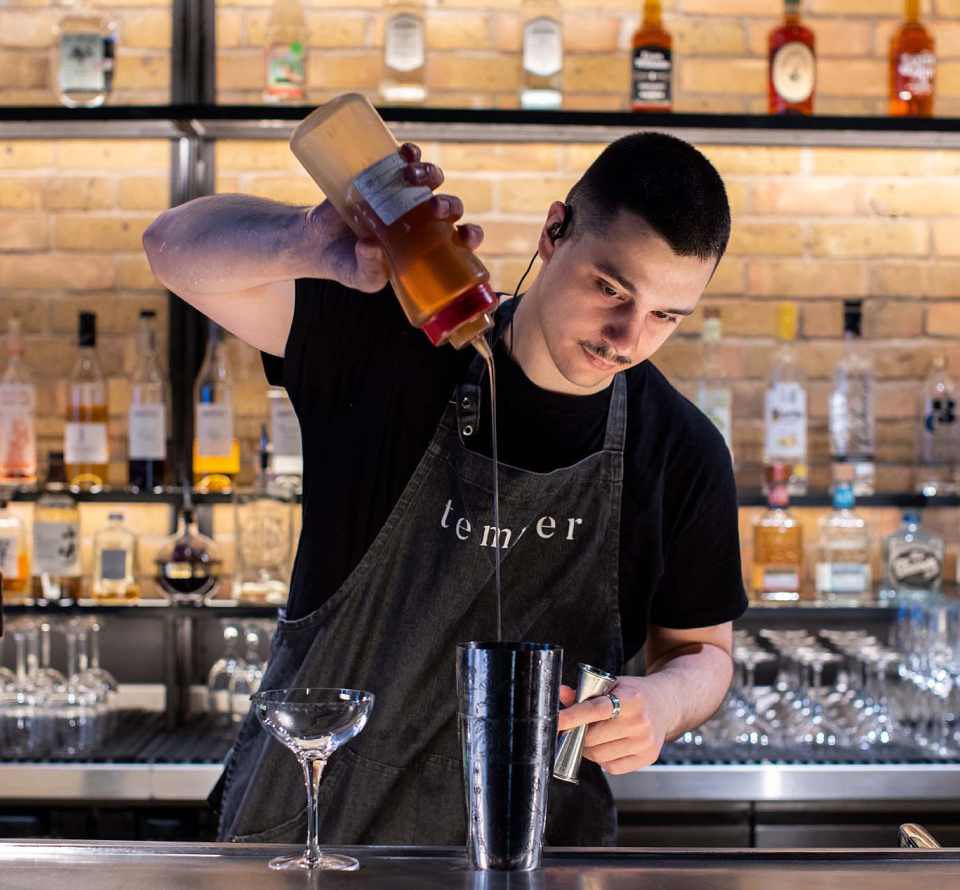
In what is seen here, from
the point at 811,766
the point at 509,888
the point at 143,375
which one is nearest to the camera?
the point at 509,888

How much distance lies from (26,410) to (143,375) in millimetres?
244

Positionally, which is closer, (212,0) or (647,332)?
(647,332)

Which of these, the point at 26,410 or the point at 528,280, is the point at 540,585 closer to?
the point at 528,280

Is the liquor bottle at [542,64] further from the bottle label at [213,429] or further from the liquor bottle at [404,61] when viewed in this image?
the bottle label at [213,429]

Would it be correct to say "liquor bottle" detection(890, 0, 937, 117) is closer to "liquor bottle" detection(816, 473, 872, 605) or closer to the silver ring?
"liquor bottle" detection(816, 473, 872, 605)

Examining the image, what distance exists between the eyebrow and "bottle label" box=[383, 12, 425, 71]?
52.8 inches

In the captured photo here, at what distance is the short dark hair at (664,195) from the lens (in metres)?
1.34

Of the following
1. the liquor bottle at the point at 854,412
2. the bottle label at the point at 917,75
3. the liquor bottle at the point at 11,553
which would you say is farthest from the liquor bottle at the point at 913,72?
the liquor bottle at the point at 11,553

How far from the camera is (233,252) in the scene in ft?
4.29

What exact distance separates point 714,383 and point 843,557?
1.47 feet

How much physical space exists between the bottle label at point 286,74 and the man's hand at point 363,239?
4.66 feet

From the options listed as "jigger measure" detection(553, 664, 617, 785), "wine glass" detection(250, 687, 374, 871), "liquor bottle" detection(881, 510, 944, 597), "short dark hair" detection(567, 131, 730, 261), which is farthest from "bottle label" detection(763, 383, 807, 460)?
"wine glass" detection(250, 687, 374, 871)

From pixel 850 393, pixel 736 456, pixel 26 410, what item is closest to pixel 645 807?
pixel 736 456

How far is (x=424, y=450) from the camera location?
4.96 ft
